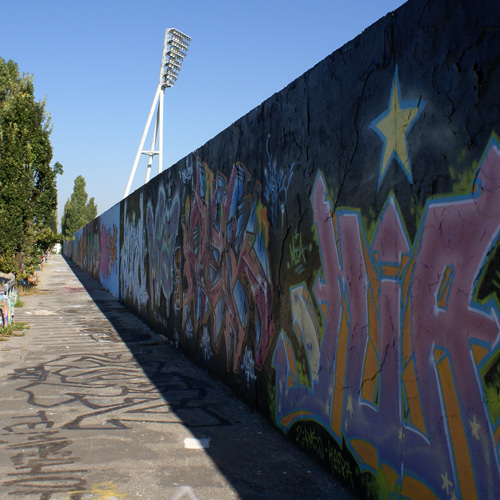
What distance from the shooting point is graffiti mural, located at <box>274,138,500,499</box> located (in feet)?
7.44

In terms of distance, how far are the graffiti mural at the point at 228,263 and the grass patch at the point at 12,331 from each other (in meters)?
3.45

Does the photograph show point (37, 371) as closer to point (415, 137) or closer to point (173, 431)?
point (173, 431)

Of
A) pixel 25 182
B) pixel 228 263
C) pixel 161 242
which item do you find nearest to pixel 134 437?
pixel 228 263

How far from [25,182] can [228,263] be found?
512 inches

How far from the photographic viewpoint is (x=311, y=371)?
12.5 feet

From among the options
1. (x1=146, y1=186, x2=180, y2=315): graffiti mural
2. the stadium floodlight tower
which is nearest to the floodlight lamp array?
the stadium floodlight tower

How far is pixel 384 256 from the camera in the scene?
2.95 m

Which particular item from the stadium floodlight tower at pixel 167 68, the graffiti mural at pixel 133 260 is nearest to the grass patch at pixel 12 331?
the graffiti mural at pixel 133 260

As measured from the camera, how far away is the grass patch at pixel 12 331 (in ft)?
30.0

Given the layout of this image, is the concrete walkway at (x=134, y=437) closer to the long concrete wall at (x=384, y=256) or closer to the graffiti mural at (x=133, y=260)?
the long concrete wall at (x=384, y=256)

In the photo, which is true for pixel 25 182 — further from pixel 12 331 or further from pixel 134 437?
pixel 134 437

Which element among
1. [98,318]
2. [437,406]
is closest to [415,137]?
[437,406]

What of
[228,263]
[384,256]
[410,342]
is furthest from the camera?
[228,263]

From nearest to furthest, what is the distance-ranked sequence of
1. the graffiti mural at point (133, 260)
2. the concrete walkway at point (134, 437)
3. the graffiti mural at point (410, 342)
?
the graffiti mural at point (410, 342) → the concrete walkway at point (134, 437) → the graffiti mural at point (133, 260)
